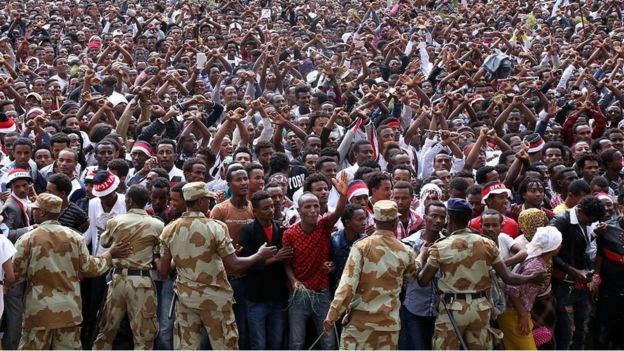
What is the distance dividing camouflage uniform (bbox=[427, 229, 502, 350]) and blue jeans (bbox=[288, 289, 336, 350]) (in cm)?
99

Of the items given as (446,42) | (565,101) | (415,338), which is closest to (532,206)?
(415,338)

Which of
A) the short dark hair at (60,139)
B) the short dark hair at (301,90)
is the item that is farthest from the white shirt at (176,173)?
the short dark hair at (301,90)

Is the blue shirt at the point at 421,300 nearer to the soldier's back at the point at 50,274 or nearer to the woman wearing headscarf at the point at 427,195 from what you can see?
the woman wearing headscarf at the point at 427,195

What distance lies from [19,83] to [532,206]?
26.9 feet

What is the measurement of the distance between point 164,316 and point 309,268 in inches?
52.0

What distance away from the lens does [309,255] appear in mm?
7664

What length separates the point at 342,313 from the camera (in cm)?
704

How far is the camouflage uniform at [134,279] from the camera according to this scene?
7.54 m

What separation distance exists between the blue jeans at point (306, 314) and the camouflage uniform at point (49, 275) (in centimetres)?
160

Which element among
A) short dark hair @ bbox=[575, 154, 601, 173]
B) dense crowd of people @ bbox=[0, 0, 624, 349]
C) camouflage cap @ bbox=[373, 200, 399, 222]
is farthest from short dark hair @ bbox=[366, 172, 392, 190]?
short dark hair @ bbox=[575, 154, 601, 173]

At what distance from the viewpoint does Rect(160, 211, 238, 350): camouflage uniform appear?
725 cm

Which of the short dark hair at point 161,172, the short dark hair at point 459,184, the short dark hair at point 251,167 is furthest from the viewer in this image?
the short dark hair at point 161,172

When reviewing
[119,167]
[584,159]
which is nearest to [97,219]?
[119,167]

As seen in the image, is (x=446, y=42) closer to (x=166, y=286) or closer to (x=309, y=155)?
(x=309, y=155)
